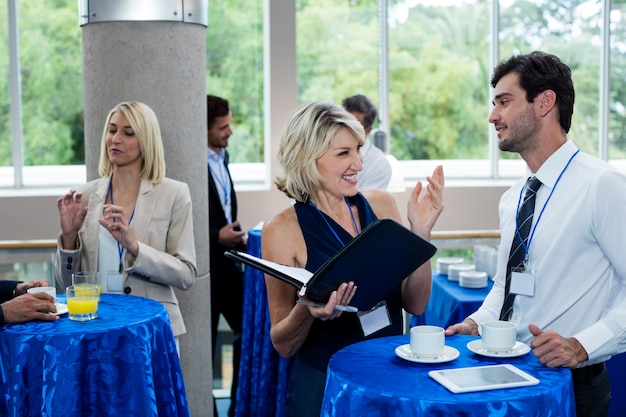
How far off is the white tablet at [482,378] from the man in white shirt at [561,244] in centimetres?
13

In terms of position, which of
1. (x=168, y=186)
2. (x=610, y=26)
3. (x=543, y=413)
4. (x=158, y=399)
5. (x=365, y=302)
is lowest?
(x=158, y=399)

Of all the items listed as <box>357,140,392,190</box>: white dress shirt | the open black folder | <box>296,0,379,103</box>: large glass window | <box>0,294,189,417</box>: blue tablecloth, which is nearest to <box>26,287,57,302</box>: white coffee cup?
<box>0,294,189,417</box>: blue tablecloth

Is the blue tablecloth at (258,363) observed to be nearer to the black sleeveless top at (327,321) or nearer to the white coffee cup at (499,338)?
the black sleeveless top at (327,321)

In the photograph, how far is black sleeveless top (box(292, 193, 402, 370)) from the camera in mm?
2465

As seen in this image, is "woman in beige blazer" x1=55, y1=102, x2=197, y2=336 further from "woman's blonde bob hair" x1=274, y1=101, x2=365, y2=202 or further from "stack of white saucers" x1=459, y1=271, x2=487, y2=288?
"stack of white saucers" x1=459, y1=271, x2=487, y2=288

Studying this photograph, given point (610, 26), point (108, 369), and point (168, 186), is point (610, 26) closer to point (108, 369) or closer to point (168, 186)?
point (168, 186)

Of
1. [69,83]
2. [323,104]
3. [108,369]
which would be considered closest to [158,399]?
[108,369]

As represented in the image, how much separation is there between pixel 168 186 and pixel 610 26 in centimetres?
608

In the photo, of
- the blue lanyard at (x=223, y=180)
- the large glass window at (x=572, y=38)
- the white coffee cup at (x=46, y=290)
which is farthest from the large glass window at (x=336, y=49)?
the white coffee cup at (x=46, y=290)

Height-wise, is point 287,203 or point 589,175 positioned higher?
point 589,175

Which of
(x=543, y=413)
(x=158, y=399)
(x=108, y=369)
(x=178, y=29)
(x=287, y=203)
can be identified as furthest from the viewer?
(x=287, y=203)

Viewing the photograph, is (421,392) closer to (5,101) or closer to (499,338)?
(499,338)

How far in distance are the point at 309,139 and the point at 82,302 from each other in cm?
99

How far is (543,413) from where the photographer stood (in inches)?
73.2
